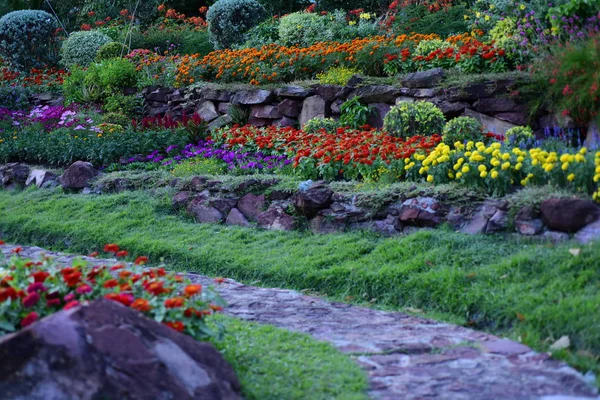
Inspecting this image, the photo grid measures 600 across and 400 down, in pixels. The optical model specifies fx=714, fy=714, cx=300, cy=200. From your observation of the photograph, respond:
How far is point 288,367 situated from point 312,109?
23.5 feet

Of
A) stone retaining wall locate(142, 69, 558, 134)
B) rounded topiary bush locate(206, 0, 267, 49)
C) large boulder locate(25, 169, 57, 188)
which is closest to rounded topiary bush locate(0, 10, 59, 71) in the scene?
rounded topiary bush locate(206, 0, 267, 49)

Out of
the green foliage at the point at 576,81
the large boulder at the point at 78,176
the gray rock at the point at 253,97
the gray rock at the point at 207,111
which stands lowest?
the large boulder at the point at 78,176

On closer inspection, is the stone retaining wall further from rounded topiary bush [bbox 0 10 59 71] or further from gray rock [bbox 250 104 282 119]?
rounded topiary bush [bbox 0 10 59 71]

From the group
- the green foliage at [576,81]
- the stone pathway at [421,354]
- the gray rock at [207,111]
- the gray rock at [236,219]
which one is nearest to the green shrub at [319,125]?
the gray rock at [236,219]

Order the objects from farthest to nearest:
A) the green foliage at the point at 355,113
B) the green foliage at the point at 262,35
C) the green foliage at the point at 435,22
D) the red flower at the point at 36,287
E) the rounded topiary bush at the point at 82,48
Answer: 1. the rounded topiary bush at the point at 82,48
2. the green foliage at the point at 262,35
3. the green foliage at the point at 435,22
4. the green foliage at the point at 355,113
5. the red flower at the point at 36,287

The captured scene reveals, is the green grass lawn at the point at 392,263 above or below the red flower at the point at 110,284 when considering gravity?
below

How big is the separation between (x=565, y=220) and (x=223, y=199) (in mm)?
3957

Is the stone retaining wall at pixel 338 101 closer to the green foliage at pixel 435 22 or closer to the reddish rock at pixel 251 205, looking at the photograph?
the reddish rock at pixel 251 205

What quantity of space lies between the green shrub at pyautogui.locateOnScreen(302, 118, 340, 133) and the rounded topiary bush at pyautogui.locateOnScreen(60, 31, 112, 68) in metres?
8.39

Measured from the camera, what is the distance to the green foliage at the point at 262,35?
14883 millimetres

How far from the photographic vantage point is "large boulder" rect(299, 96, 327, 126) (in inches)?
421

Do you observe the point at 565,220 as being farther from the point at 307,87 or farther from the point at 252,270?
the point at 307,87

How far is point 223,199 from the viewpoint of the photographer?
27.0 ft

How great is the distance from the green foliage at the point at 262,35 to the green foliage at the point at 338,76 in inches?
148
